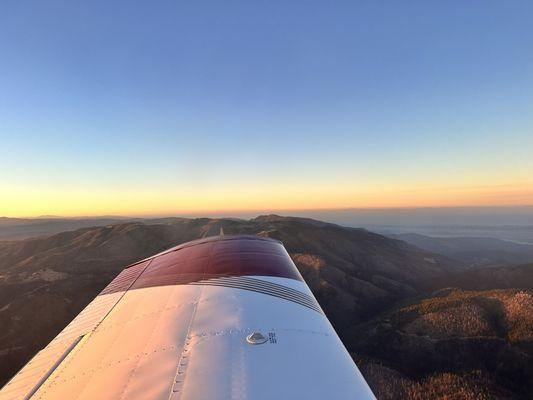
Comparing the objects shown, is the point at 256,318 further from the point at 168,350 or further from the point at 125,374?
the point at 125,374

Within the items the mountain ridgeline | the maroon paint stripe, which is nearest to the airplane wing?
the maroon paint stripe

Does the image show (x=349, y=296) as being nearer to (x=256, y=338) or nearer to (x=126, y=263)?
(x=126, y=263)

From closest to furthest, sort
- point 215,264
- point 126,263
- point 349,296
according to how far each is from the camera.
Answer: point 215,264
point 349,296
point 126,263

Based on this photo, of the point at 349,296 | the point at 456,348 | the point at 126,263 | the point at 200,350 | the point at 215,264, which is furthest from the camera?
the point at 126,263

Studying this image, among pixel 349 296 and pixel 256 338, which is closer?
pixel 256 338

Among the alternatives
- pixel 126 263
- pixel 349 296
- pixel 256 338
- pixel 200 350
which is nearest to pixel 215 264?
pixel 256 338

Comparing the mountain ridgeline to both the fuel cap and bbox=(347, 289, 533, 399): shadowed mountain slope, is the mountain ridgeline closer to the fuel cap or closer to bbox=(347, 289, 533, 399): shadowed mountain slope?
bbox=(347, 289, 533, 399): shadowed mountain slope

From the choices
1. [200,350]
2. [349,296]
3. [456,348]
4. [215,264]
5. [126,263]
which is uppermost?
[215,264]

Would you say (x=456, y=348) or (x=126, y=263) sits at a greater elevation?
(x=126, y=263)
